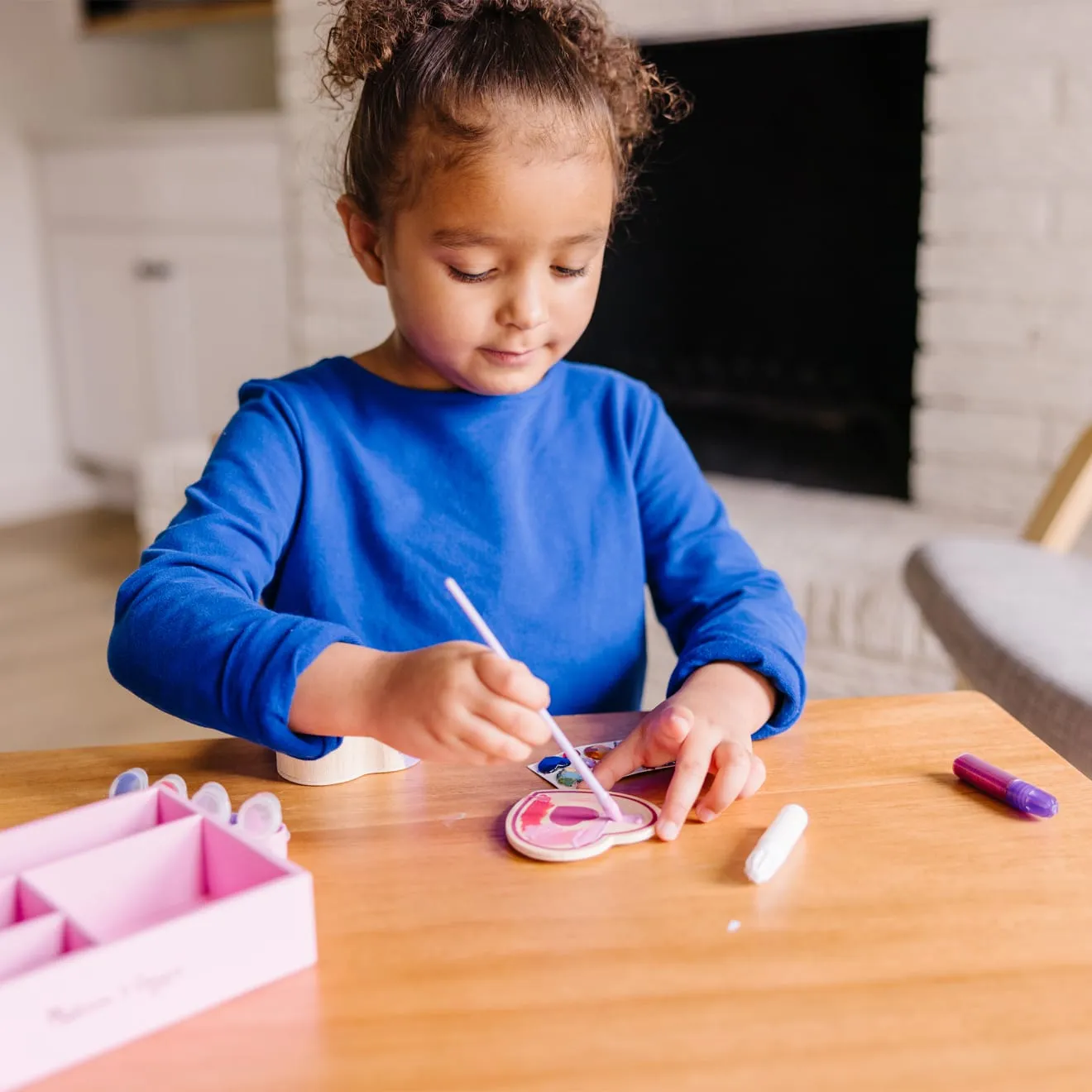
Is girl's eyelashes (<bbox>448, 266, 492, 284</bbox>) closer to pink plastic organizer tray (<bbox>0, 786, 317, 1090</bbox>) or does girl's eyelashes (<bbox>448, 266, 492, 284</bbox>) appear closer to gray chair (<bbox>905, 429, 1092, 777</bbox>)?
pink plastic organizer tray (<bbox>0, 786, 317, 1090</bbox>)

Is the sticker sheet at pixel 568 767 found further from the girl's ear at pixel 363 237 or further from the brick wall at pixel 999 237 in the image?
the brick wall at pixel 999 237

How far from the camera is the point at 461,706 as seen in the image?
1.90ft

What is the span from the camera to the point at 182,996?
467mm

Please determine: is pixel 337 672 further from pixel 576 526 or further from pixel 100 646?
pixel 100 646

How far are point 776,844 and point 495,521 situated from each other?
418mm

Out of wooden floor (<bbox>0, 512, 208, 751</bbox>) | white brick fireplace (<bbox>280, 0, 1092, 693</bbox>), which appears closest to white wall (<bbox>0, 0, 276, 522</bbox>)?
wooden floor (<bbox>0, 512, 208, 751</bbox>)

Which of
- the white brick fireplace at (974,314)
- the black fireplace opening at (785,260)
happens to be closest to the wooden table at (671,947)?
the white brick fireplace at (974,314)

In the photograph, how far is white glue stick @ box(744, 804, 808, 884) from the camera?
1.87ft

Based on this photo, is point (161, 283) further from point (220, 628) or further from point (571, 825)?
point (571, 825)

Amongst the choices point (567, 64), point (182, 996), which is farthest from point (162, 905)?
point (567, 64)

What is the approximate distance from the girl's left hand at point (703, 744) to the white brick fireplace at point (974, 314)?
4.02ft

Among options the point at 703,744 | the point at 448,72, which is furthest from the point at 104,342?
the point at 703,744

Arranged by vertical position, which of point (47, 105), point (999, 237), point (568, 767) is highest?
point (47, 105)

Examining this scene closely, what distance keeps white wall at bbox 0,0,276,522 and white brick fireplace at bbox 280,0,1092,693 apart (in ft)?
5.78
